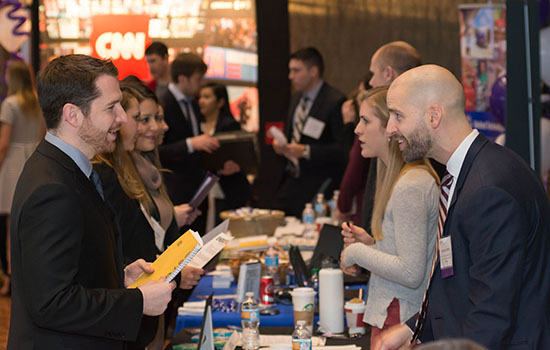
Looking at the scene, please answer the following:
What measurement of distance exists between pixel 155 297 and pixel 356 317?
107 centimetres

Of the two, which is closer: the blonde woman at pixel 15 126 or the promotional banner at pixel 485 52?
the promotional banner at pixel 485 52

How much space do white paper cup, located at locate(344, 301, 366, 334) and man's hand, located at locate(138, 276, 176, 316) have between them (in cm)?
102

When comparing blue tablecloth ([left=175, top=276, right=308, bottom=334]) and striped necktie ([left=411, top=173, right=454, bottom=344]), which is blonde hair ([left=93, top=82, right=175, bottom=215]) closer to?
blue tablecloth ([left=175, top=276, right=308, bottom=334])

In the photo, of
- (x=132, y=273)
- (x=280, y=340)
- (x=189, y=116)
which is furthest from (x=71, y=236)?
(x=189, y=116)

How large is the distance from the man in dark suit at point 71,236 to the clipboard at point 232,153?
3330 mm

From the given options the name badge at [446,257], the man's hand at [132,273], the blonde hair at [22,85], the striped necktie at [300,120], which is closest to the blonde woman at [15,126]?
the blonde hair at [22,85]

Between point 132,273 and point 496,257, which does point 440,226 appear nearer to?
point 496,257

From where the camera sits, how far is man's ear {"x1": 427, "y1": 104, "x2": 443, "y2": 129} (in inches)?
77.9

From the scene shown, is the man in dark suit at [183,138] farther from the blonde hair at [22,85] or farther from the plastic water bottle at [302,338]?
the plastic water bottle at [302,338]

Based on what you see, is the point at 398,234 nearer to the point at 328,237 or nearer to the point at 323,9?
the point at 328,237

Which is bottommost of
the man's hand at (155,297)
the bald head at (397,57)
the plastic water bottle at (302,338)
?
the plastic water bottle at (302,338)

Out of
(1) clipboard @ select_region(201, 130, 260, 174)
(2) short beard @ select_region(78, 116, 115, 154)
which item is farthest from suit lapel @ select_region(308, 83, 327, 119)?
(2) short beard @ select_region(78, 116, 115, 154)

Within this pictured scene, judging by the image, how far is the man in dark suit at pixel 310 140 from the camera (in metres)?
5.70

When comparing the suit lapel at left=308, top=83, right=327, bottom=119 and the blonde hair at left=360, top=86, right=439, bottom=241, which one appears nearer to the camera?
the blonde hair at left=360, top=86, right=439, bottom=241
